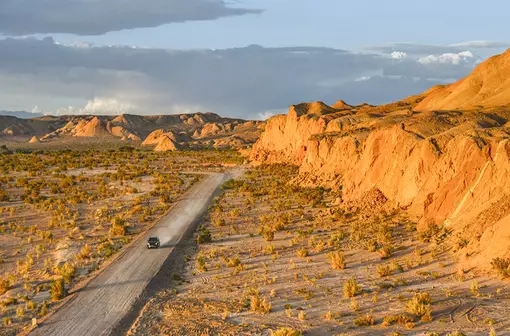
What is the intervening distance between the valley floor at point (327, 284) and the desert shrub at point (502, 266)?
0.36m

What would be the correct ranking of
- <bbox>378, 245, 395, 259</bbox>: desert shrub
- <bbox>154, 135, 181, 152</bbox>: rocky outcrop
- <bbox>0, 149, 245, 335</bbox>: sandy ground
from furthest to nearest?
<bbox>154, 135, 181, 152</bbox>: rocky outcrop
<bbox>378, 245, 395, 259</bbox>: desert shrub
<bbox>0, 149, 245, 335</bbox>: sandy ground

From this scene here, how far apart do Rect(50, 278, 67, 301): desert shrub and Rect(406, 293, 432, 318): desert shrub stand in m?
13.1

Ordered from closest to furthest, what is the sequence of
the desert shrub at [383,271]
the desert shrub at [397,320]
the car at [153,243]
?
the desert shrub at [397,320] < the desert shrub at [383,271] < the car at [153,243]

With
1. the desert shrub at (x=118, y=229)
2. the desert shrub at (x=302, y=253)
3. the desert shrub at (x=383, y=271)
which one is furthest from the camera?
the desert shrub at (x=118, y=229)

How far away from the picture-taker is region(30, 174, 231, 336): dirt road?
19.1m

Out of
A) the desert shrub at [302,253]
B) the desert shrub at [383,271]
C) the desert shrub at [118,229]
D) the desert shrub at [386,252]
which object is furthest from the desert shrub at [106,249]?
the desert shrub at [383,271]

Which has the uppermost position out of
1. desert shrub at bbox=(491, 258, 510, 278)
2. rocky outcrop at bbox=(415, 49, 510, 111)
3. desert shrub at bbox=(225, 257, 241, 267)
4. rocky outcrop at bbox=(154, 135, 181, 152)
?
rocky outcrop at bbox=(415, 49, 510, 111)

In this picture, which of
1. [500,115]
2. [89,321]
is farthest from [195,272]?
[500,115]

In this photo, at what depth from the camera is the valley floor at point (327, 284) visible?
18.0 m

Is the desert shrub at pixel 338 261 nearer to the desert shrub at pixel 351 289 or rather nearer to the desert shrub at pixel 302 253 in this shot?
the desert shrub at pixel 302 253

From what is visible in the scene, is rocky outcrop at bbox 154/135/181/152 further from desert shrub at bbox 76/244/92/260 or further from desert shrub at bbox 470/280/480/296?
desert shrub at bbox 470/280/480/296

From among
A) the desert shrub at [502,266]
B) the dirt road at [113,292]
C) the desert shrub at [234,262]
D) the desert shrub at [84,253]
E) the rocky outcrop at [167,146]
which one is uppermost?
the rocky outcrop at [167,146]

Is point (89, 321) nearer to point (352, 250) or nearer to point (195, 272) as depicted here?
point (195, 272)

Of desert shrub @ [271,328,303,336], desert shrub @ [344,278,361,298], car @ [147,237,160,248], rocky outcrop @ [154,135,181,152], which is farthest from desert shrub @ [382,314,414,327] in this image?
rocky outcrop @ [154,135,181,152]
